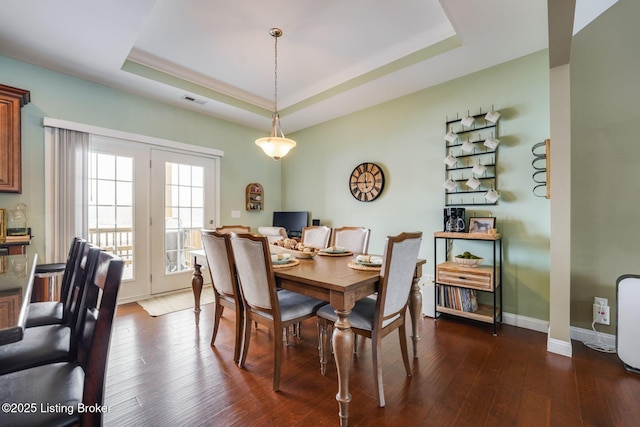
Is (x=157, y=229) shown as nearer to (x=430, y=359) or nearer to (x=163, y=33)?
(x=163, y=33)

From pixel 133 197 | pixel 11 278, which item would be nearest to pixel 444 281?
pixel 11 278

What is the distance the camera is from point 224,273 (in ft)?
6.98

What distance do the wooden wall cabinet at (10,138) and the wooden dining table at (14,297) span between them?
1.28 metres

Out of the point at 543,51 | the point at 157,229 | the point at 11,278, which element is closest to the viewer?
the point at 11,278

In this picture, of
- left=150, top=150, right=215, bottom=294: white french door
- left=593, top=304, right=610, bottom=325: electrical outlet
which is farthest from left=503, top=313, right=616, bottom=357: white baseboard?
left=150, top=150, right=215, bottom=294: white french door

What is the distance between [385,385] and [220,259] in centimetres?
148

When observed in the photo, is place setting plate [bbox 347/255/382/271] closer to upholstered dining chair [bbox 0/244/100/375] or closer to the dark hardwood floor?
the dark hardwood floor

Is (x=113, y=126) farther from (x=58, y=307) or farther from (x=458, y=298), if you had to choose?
(x=458, y=298)

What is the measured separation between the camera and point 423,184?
3410 millimetres

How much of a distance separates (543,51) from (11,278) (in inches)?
173

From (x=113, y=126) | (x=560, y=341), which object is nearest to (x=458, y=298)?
(x=560, y=341)

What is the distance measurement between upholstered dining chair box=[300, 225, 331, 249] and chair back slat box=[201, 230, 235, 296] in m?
1.07

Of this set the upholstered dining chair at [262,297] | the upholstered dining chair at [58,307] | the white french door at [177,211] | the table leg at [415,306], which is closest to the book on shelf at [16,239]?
the white french door at [177,211]

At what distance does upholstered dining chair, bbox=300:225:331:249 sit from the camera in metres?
3.02
